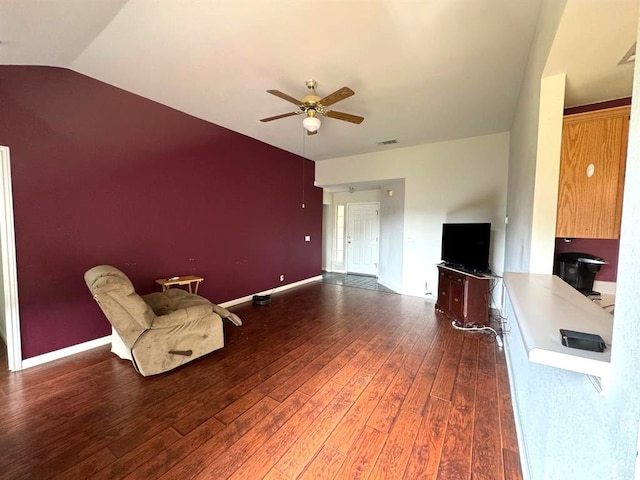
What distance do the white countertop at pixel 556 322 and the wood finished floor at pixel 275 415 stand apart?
1.04 meters

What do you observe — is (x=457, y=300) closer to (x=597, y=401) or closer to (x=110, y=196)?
(x=597, y=401)

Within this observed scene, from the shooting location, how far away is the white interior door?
6719 mm

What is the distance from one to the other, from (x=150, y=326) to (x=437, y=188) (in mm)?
4631

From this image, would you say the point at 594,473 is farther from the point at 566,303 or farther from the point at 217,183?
the point at 217,183

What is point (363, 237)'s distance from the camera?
6906 millimetres

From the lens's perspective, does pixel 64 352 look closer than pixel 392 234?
Yes

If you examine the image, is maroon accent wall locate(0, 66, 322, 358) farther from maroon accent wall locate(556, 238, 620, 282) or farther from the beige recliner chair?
maroon accent wall locate(556, 238, 620, 282)

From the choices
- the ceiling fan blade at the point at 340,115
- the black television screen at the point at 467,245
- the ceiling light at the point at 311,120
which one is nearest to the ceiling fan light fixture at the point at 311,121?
the ceiling light at the point at 311,120

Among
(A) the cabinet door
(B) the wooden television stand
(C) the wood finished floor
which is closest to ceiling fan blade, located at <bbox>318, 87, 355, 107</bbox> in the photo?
(C) the wood finished floor

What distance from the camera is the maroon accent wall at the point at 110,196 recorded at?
2.38 metres

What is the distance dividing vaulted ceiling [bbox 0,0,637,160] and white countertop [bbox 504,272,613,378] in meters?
1.27

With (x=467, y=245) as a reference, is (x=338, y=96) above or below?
above

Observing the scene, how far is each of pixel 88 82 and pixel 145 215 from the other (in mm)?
1453

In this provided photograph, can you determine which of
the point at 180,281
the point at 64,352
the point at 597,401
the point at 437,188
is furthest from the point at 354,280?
the point at 597,401
